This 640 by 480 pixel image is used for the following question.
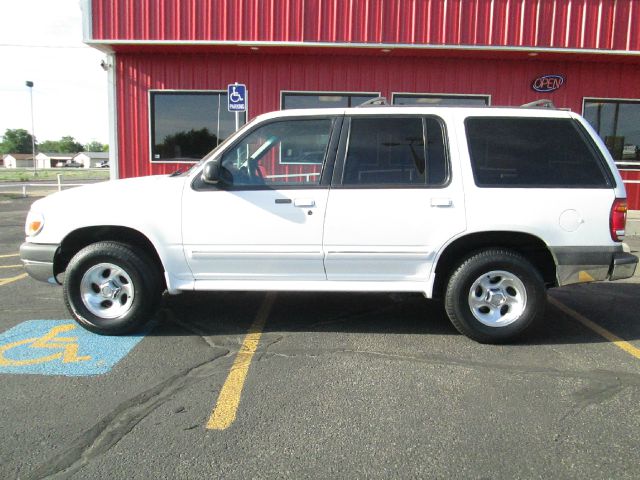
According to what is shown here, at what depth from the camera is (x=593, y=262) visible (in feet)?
13.8

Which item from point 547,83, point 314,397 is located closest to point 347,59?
point 547,83

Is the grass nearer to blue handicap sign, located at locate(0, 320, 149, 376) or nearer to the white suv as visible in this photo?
blue handicap sign, located at locate(0, 320, 149, 376)

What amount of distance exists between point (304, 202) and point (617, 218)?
8.43 ft

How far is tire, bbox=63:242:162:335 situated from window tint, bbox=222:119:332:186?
1133mm

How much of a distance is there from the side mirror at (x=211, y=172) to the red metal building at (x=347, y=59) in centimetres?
710

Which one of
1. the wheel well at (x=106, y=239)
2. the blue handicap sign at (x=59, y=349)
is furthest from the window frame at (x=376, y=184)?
the blue handicap sign at (x=59, y=349)

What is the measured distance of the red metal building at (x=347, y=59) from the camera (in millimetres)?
10430

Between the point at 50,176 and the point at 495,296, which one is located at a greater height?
the point at 50,176

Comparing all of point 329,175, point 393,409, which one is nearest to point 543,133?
point 329,175

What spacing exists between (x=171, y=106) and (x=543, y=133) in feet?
29.7

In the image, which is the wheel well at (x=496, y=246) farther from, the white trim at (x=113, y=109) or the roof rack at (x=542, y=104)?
the white trim at (x=113, y=109)

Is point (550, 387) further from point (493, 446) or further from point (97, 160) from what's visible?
point (97, 160)

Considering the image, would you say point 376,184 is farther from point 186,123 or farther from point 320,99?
point 186,123

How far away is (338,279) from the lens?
172 inches
